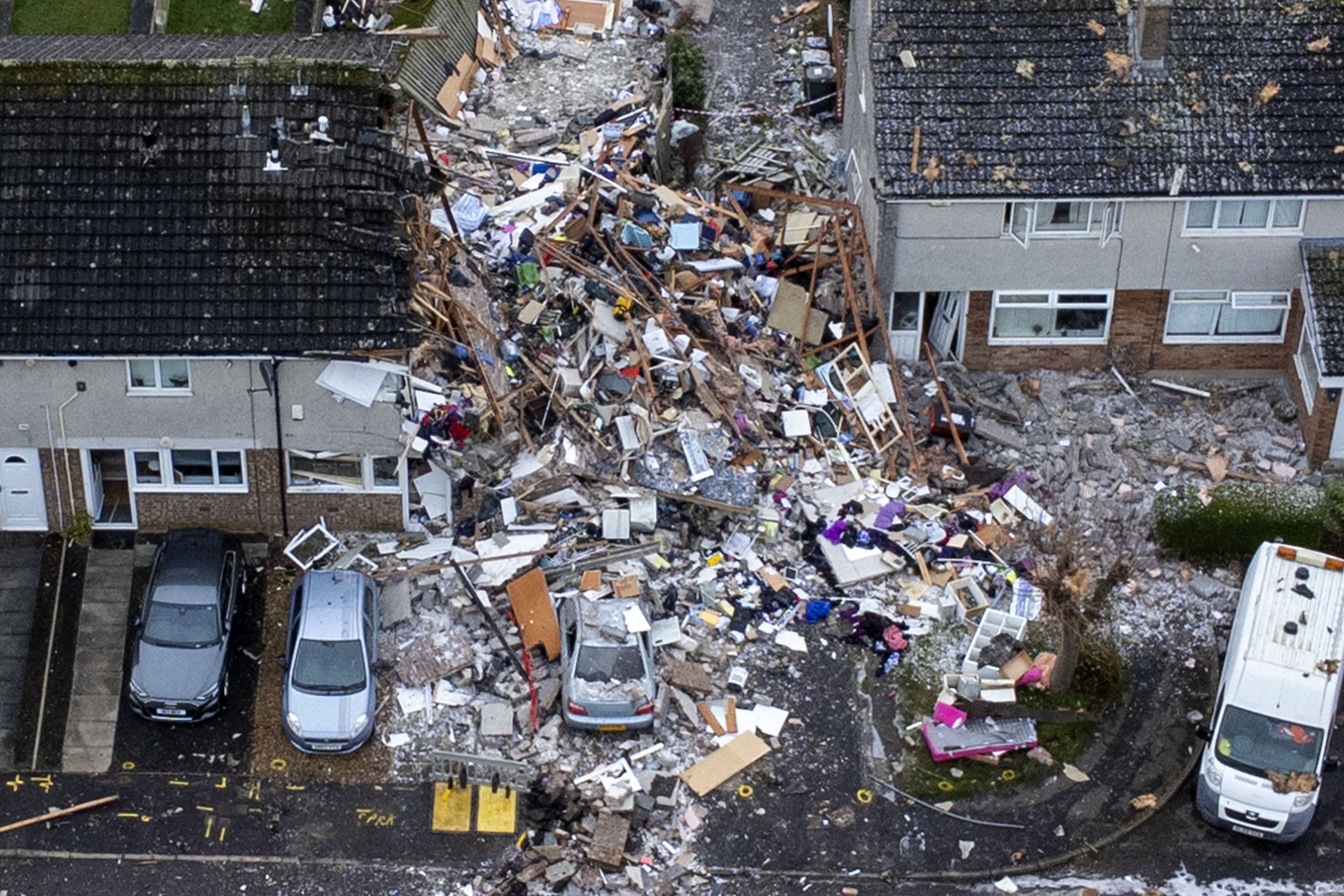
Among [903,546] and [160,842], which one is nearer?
[160,842]

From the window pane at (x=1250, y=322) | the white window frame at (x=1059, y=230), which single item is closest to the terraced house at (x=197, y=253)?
the white window frame at (x=1059, y=230)

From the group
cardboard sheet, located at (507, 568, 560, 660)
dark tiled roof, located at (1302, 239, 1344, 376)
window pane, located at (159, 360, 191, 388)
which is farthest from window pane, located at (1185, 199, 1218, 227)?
window pane, located at (159, 360, 191, 388)

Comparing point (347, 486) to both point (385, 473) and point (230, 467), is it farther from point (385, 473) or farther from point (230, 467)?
point (230, 467)

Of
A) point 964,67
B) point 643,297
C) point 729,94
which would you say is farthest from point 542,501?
point 729,94

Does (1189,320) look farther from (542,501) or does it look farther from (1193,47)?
(542,501)

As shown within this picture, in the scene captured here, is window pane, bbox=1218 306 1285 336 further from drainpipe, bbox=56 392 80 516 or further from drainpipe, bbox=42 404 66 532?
drainpipe, bbox=42 404 66 532

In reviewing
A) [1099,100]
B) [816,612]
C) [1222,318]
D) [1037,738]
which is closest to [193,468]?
[816,612]
